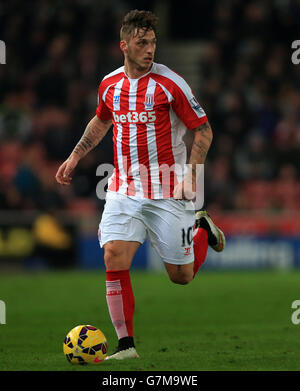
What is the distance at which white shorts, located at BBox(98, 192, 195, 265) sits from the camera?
6738 mm

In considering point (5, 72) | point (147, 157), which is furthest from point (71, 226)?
point (147, 157)

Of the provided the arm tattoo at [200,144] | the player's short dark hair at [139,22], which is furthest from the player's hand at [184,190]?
the player's short dark hair at [139,22]

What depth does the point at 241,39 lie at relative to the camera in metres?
20.4

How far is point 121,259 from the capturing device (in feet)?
21.8

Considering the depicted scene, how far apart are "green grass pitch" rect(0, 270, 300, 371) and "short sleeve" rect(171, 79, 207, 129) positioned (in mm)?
1753

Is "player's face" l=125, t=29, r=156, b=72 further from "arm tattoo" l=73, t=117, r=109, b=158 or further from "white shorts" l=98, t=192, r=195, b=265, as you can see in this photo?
"white shorts" l=98, t=192, r=195, b=265

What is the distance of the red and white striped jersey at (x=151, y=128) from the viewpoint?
678 centimetres

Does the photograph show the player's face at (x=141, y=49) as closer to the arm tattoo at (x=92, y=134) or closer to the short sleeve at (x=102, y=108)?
the short sleeve at (x=102, y=108)

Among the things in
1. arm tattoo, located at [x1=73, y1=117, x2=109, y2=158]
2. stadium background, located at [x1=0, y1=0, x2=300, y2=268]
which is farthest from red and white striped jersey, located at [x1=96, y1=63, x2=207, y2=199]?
stadium background, located at [x1=0, y1=0, x2=300, y2=268]

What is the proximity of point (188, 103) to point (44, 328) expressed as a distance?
3265mm

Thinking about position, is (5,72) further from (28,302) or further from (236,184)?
(28,302)

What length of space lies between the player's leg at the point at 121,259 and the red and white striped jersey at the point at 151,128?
8.0 inches

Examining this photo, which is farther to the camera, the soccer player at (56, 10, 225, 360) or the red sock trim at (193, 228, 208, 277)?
the red sock trim at (193, 228, 208, 277)
